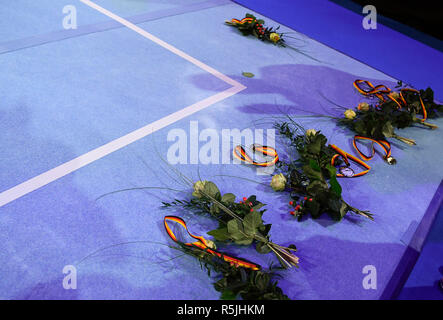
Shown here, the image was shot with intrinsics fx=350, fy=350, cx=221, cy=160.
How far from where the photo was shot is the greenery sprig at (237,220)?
1778 mm

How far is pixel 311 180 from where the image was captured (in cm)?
214

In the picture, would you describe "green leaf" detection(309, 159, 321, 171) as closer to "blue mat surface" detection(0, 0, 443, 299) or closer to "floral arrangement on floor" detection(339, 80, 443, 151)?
"blue mat surface" detection(0, 0, 443, 299)

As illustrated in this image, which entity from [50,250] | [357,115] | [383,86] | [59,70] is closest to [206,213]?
[50,250]

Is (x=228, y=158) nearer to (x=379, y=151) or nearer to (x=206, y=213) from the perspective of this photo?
(x=206, y=213)

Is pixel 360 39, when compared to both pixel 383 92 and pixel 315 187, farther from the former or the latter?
pixel 315 187

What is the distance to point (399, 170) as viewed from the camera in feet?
8.25

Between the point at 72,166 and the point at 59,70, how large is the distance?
123 cm

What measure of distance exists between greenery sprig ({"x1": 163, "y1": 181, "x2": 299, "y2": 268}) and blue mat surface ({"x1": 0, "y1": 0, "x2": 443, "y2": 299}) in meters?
0.07

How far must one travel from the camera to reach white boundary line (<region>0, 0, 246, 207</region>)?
1985 mm

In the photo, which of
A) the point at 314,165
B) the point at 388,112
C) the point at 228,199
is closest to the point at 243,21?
the point at 388,112

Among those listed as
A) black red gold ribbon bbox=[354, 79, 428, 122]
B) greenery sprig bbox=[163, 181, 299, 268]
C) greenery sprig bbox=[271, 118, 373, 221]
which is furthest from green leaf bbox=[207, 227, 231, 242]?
black red gold ribbon bbox=[354, 79, 428, 122]

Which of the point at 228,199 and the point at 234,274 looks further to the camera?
the point at 228,199

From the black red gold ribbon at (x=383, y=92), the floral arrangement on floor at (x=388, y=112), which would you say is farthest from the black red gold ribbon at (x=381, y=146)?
the black red gold ribbon at (x=383, y=92)

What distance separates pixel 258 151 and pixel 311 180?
48 cm
